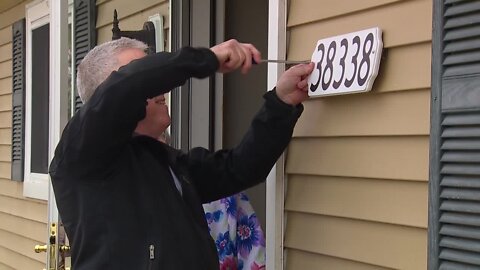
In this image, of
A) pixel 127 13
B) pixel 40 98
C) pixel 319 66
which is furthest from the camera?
pixel 40 98

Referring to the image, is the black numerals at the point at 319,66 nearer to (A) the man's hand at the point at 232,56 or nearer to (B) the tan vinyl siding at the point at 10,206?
(A) the man's hand at the point at 232,56

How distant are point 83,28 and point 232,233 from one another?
1.36 m

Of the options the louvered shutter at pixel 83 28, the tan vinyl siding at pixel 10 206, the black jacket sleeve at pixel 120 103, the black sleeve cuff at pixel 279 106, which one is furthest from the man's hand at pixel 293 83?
the tan vinyl siding at pixel 10 206

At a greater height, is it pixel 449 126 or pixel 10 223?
pixel 449 126

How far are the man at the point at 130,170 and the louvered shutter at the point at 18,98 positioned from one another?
3120 millimetres

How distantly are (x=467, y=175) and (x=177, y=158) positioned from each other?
2.98 ft

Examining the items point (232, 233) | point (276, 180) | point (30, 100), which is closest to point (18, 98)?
point (30, 100)

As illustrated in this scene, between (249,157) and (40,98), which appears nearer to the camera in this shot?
(249,157)

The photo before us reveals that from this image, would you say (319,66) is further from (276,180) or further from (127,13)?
(127,13)

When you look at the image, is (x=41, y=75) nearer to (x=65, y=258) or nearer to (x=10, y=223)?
(x=10, y=223)

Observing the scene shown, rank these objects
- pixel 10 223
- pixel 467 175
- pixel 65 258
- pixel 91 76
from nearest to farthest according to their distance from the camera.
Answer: pixel 467 175 → pixel 91 76 → pixel 65 258 → pixel 10 223

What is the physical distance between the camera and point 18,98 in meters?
5.04

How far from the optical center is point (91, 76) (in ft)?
6.48

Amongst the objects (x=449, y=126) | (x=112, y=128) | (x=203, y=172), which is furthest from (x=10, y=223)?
(x=449, y=126)
